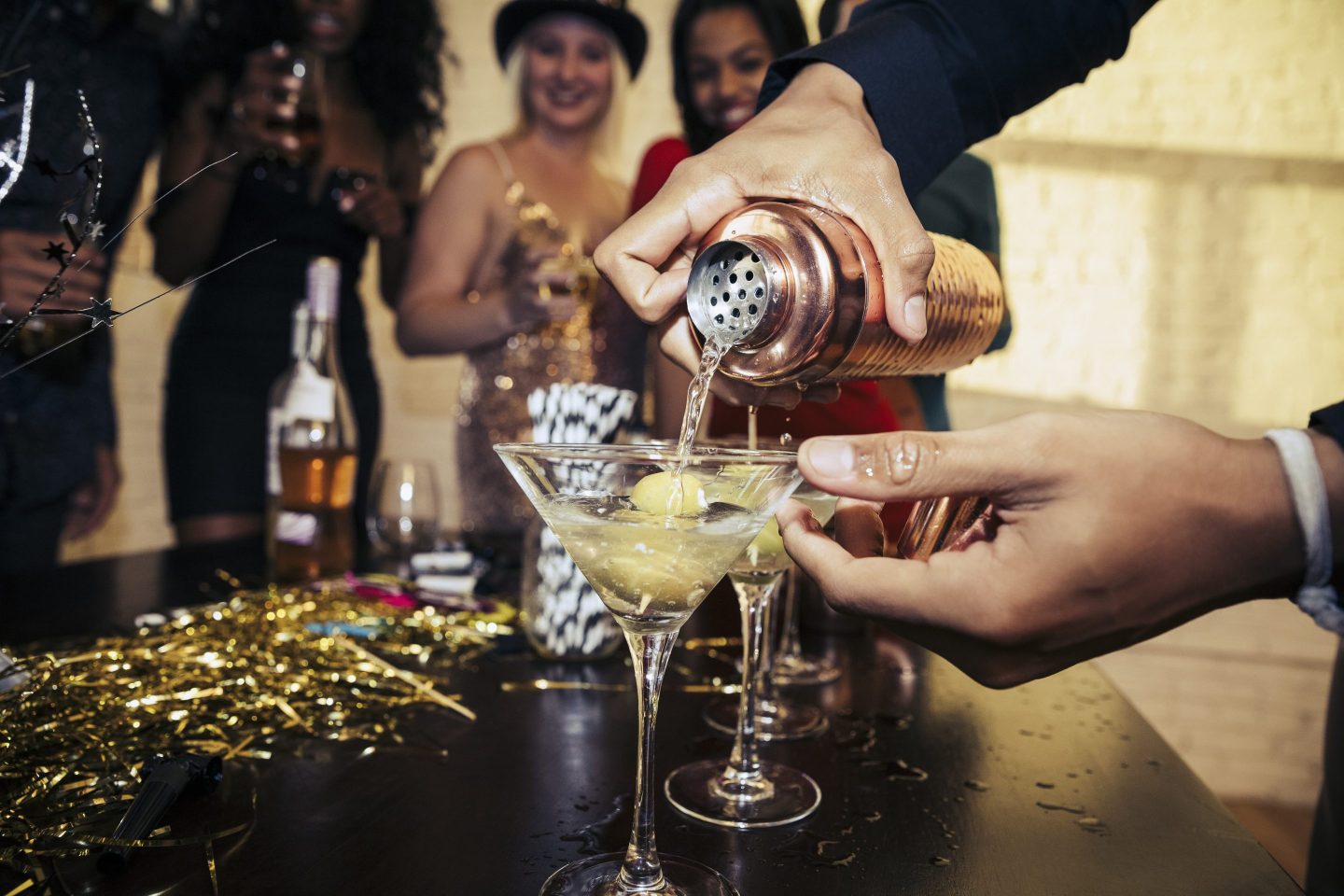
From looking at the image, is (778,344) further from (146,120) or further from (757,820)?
(146,120)

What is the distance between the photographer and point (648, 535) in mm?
673

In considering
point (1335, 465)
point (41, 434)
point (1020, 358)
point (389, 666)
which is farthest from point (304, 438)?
point (1020, 358)

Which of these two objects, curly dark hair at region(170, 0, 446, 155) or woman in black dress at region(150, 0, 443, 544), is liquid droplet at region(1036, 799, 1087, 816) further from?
curly dark hair at region(170, 0, 446, 155)

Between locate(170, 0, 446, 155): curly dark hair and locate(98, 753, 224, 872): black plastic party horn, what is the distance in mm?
1804

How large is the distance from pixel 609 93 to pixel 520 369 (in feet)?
2.60

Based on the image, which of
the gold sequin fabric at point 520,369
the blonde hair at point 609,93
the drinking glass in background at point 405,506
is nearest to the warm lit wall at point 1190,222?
the blonde hair at point 609,93

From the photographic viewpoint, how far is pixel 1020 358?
147 inches

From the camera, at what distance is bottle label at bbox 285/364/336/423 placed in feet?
4.92

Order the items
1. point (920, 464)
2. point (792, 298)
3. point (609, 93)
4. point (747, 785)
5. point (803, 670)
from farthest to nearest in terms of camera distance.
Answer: point (609, 93) < point (803, 670) < point (747, 785) < point (792, 298) < point (920, 464)

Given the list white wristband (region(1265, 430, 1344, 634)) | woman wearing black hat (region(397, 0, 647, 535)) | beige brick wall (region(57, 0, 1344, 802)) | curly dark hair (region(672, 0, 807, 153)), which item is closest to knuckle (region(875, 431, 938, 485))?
white wristband (region(1265, 430, 1344, 634))

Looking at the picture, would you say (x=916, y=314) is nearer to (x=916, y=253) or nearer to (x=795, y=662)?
(x=916, y=253)

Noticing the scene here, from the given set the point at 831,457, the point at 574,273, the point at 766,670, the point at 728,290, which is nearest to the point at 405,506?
the point at 574,273

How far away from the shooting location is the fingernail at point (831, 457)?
610 mm

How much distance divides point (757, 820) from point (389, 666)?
1.56ft
